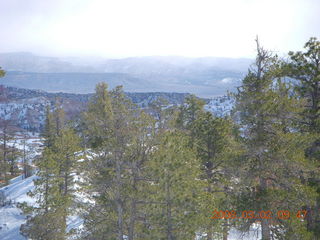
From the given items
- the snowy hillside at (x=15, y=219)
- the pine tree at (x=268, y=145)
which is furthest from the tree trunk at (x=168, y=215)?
the snowy hillside at (x=15, y=219)

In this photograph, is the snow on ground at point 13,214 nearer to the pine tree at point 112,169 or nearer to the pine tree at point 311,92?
the pine tree at point 112,169

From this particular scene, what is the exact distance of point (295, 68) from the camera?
12141 millimetres

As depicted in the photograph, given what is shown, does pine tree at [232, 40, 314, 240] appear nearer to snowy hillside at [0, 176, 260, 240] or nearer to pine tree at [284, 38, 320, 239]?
pine tree at [284, 38, 320, 239]

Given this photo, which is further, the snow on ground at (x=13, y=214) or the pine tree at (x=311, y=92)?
the snow on ground at (x=13, y=214)

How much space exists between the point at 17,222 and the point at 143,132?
2199 cm

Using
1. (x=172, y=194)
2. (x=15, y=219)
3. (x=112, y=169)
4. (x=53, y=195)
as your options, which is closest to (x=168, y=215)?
(x=172, y=194)

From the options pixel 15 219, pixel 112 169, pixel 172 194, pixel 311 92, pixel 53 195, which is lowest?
pixel 15 219

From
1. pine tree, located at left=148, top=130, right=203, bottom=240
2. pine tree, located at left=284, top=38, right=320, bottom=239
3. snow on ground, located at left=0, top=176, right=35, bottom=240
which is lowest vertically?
snow on ground, located at left=0, top=176, right=35, bottom=240

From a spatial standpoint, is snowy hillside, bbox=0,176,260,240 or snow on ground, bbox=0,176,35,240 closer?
snowy hillside, bbox=0,176,260,240

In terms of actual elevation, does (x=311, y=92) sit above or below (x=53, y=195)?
above

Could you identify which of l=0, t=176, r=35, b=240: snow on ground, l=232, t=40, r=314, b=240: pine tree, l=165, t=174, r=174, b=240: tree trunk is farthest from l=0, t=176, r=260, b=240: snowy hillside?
l=165, t=174, r=174, b=240: tree trunk

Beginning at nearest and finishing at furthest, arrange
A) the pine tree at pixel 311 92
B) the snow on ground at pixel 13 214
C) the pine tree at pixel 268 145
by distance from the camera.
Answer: the pine tree at pixel 268 145 → the pine tree at pixel 311 92 → the snow on ground at pixel 13 214

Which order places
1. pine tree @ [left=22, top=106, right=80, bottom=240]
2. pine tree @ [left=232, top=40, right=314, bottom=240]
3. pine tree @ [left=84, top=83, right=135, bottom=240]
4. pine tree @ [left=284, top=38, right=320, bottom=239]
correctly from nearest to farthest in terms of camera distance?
pine tree @ [left=232, top=40, right=314, bottom=240] → pine tree @ [left=284, top=38, right=320, bottom=239] → pine tree @ [left=84, top=83, right=135, bottom=240] → pine tree @ [left=22, top=106, right=80, bottom=240]

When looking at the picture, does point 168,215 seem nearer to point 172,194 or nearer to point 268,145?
point 172,194
